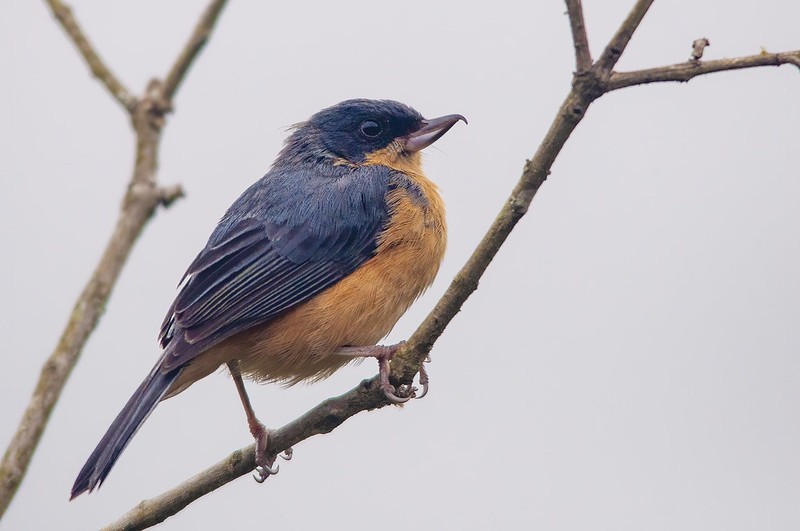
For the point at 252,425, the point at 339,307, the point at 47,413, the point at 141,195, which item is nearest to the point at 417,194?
the point at 339,307

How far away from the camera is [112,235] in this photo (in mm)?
3729

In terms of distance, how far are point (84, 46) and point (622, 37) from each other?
8.20 feet

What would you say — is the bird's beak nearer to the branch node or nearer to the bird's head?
the bird's head

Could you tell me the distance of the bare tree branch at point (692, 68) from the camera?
11.6 feet

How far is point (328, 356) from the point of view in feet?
18.5

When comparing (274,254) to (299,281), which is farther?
(274,254)

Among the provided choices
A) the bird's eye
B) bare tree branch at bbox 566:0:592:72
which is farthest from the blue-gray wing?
bare tree branch at bbox 566:0:592:72

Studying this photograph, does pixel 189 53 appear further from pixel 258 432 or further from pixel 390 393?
pixel 258 432

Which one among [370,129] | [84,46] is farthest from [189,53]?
[370,129]

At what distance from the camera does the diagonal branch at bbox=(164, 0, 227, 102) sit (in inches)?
167

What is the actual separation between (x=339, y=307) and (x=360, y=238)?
1.53ft

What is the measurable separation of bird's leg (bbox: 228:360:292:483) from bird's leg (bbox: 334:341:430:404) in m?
0.61

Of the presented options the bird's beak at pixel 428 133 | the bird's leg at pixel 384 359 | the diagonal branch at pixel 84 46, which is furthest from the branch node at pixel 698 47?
the bird's beak at pixel 428 133

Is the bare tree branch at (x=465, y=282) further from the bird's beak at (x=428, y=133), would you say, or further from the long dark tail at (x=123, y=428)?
the bird's beak at (x=428, y=133)
